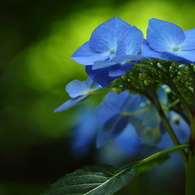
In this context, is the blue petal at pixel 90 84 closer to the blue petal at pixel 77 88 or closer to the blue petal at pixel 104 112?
the blue petal at pixel 77 88

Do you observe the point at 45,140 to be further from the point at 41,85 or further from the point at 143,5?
the point at 143,5

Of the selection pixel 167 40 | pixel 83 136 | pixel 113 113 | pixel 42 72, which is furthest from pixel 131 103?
pixel 42 72

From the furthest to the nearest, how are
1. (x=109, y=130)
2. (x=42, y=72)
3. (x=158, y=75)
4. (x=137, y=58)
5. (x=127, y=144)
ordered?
1. (x=42, y=72)
2. (x=127, y=144)
3. (x=109, y=130)
4. (x=158, y=75)
5. (x=137, y=58)

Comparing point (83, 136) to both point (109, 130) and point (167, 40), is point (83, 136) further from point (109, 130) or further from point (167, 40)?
point (167, 40)

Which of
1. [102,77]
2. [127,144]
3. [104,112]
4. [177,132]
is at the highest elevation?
[102,77]

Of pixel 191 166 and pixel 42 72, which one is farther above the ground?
pixel 42 72

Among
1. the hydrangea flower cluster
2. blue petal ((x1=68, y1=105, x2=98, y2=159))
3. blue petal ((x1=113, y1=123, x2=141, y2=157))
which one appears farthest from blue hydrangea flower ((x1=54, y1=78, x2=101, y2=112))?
blue petal ((x1=68, y1=105, x2=98, y2=159))
